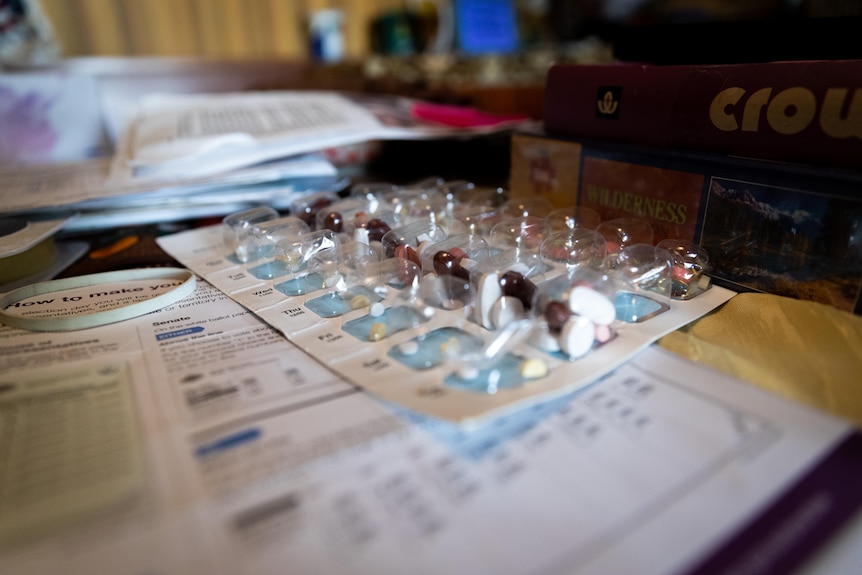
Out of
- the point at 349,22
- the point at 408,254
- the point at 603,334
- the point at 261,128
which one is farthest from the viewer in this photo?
the point at 349,22

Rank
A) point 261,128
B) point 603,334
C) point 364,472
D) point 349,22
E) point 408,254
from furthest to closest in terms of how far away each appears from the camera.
A: point 349,22 → point 261,128 → point 408,254 → point 603,334 → point 364,472

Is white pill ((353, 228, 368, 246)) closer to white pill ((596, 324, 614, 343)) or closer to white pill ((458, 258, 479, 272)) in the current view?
white pill ((458, 258, 479, 272))

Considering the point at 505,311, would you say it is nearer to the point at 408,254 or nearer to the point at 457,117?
the point at 408,254

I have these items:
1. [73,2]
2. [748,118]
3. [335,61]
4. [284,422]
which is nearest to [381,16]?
[335,61]

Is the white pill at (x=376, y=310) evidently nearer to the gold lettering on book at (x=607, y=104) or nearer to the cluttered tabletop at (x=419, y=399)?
the cluttered tabletop at (x=419, y=399)

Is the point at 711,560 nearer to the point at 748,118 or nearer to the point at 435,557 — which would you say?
the point at 435,557

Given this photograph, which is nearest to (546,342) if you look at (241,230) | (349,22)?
(241,230)
